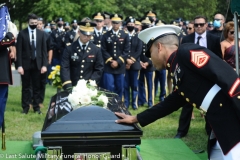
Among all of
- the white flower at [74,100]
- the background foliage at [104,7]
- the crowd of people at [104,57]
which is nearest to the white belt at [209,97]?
the white flower at [74,100]

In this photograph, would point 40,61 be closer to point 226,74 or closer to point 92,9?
point 226,74

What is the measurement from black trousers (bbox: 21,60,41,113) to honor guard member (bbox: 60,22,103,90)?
90.2 inches

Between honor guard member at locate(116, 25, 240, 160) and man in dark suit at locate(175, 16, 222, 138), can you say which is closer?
honor guard member at locate(116, 25, 240, 160)

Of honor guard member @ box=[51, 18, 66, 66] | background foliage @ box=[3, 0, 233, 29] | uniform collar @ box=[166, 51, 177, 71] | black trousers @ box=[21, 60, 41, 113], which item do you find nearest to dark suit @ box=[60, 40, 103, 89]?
background foliage @ box=[3, 0, 233, 29]

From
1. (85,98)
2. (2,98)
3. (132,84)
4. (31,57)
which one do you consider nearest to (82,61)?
(2,98)

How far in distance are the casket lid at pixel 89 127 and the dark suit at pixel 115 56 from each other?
5.44m

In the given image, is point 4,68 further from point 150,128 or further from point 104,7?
point 104,7

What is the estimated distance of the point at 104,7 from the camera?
25.9 meters

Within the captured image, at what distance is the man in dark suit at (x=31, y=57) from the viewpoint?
927cm

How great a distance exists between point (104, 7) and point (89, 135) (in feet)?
73.0

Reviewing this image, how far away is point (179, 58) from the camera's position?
3.33m

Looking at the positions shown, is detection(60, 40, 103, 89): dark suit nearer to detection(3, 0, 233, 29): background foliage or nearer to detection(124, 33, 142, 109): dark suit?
detection(3, 0, 233, 29): background foliage

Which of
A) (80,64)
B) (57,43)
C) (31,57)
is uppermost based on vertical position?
(80,64)

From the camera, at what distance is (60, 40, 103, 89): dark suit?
7160mm
